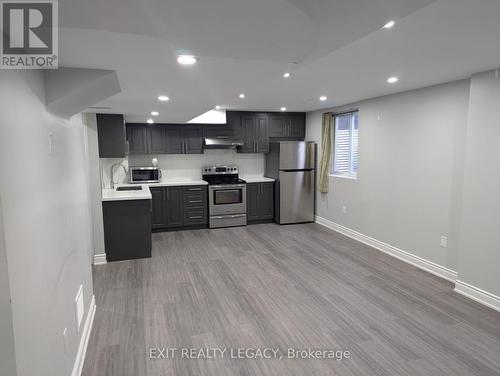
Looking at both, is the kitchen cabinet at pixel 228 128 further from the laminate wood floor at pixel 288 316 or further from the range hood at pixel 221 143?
the laminate wood floor at pixel 288 316

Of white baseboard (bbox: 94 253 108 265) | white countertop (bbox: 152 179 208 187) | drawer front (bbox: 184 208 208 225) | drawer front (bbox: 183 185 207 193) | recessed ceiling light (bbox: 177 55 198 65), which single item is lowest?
white baseboard (bbox: 94 253 108 265)

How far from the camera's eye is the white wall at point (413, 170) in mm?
3652

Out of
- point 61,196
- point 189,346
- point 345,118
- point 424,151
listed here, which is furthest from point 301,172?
point 61,196

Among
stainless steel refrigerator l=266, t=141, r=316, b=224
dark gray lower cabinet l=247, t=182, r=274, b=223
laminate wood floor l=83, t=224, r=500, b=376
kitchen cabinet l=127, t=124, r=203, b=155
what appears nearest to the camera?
laminate wood floor l=83, t=224, r=500, b=376

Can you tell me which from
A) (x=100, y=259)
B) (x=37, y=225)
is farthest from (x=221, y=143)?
(x=37, y=225)

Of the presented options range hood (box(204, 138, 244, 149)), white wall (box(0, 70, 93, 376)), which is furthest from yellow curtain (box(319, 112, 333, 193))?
white wall (box(0, 70, 93, 376))

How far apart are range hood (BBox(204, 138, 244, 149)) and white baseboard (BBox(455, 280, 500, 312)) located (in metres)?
4.35

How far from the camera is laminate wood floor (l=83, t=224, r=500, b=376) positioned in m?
2.29

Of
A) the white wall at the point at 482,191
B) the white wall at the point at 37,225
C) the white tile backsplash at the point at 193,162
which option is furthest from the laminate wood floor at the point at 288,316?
the white tile backsplash at the point at 193,162

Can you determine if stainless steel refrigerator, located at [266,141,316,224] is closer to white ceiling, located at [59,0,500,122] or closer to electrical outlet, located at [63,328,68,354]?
white ceiling, located at [59,0,500,122]

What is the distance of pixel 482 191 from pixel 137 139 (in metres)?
5.37

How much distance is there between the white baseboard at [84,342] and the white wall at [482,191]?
12.3ft

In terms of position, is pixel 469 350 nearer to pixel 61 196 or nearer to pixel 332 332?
pixel 332 332

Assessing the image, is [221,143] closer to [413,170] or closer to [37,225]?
[413,170]
